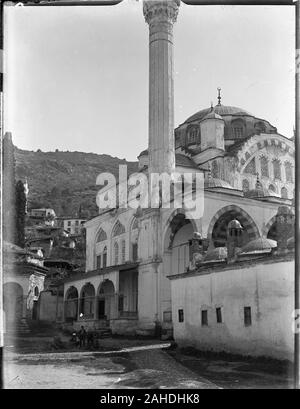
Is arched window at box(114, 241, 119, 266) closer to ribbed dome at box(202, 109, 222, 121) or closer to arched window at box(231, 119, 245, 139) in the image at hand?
ribbed dome at box(202, 109, 222, 121)

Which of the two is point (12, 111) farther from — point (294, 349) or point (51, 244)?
point (51, 244)

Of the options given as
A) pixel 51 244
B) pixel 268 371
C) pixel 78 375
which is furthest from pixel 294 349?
pixel 51 244

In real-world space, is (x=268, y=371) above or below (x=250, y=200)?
below

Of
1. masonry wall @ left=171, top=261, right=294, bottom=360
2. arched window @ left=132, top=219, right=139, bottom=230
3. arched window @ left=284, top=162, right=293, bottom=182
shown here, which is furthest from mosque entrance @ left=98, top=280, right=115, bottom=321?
arched window @ left=284, top=162, right=293, bottom=182

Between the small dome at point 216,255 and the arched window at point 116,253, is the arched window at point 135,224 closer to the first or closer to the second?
the arched window at point 116,253

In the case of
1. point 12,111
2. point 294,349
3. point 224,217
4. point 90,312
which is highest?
point 12,111

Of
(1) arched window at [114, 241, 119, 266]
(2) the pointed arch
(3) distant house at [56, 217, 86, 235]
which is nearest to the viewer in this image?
(2) the pointed arch
